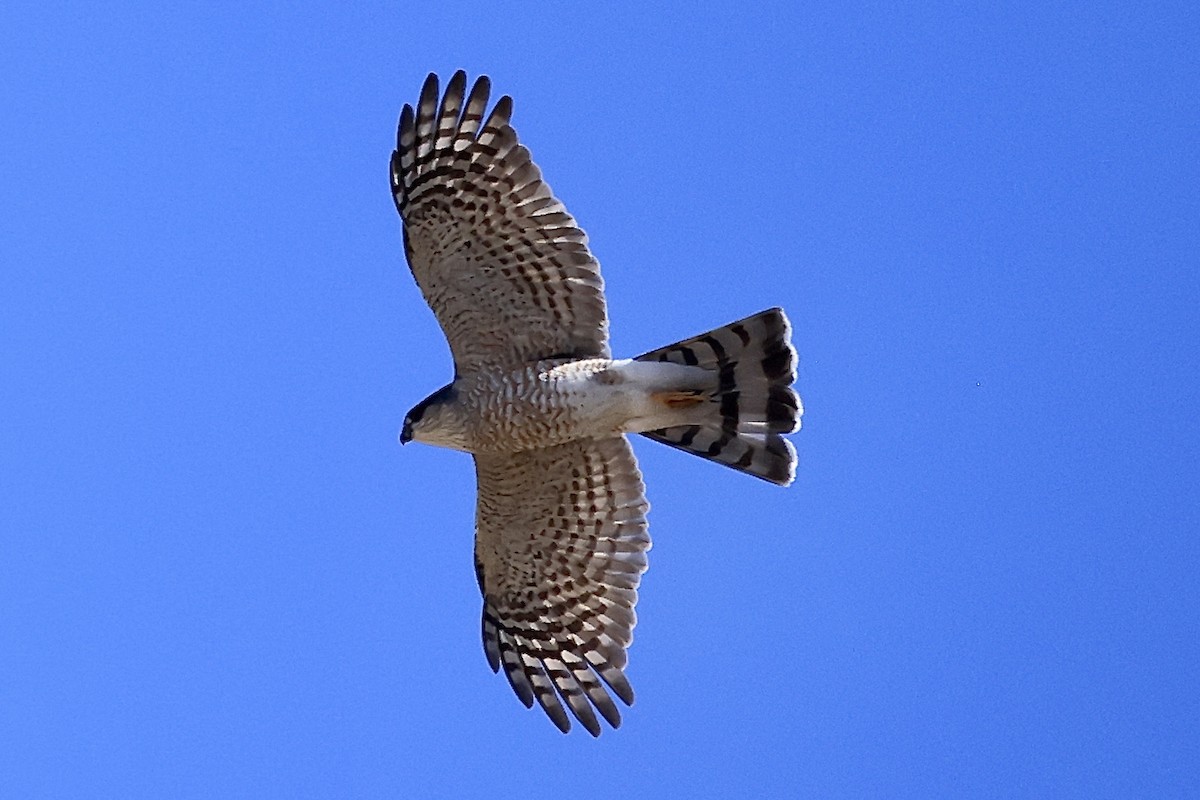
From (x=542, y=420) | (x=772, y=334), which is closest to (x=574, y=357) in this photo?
(x=542, y=420)

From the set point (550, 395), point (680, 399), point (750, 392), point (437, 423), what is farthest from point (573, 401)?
point (750, 392)

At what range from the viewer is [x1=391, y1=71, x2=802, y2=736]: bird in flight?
10.9m

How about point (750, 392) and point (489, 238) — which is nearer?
point (489, 238)

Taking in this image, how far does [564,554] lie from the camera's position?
11461 mm

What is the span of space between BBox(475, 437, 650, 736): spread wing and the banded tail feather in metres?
0.56

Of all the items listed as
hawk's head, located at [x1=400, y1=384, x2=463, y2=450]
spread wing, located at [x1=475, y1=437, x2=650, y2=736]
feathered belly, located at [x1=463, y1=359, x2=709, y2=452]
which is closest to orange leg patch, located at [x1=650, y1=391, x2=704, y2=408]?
feathered belly, located at [x1=463, y1=359, x2=709, y2=452]

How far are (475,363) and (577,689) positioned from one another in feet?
6.20

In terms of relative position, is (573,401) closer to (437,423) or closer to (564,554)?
(437,423)

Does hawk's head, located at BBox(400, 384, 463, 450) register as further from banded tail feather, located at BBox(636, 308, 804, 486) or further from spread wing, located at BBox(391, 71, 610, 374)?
banded tail feather, located at BBox(636, 308, 804, 486)

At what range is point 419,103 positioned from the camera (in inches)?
436

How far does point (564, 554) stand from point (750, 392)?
55.6 inches

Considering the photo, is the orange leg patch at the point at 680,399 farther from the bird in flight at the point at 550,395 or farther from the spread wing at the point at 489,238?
the spread wing at the point at 489,238

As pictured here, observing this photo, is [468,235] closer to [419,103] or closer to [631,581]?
[419,103]

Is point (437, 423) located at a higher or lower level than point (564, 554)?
higher
